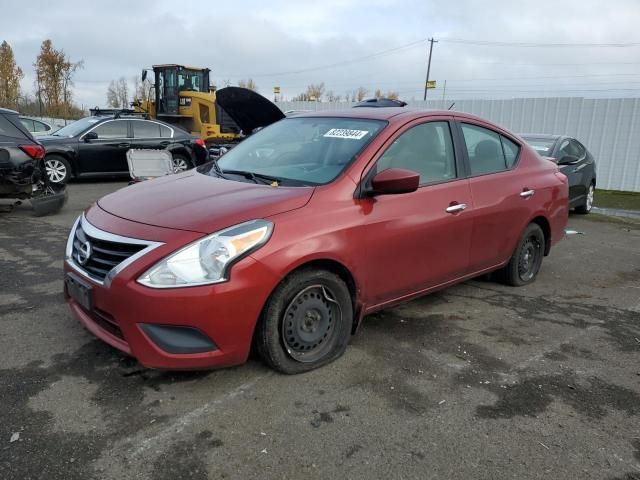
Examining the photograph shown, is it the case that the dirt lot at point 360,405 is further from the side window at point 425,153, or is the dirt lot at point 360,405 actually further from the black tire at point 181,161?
the black tire at point 181,161

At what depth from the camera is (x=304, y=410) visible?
2863 mm

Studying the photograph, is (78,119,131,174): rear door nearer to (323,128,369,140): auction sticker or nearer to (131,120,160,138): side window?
(131,120,160,138): side window

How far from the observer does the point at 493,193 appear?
14.5 ft

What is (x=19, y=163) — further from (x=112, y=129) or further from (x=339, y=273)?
(x=339, y=273)

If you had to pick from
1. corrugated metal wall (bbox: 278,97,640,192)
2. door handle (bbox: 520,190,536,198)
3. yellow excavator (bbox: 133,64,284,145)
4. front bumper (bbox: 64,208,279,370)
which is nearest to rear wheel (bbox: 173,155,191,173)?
yellow excavator (bbox: 133,64,284,145)

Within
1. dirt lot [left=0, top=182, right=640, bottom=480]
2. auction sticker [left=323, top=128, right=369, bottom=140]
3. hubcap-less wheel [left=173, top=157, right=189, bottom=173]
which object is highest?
auction sticker [left=323, top=128, right=369, bottom=140]

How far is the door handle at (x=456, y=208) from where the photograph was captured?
3.98m

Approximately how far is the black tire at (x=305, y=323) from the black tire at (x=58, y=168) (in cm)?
954

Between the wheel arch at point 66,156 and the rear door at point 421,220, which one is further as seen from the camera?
the wheel arch at point 66,156

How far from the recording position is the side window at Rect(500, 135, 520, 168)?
4.83m

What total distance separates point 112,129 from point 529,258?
9814 millimetres

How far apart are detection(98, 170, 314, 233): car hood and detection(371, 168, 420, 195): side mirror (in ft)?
1.40

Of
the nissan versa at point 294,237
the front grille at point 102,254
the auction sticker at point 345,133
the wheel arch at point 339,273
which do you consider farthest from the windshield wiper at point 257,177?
the front grille at point 102,254

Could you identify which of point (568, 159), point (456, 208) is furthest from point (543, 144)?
point (456, 208)
